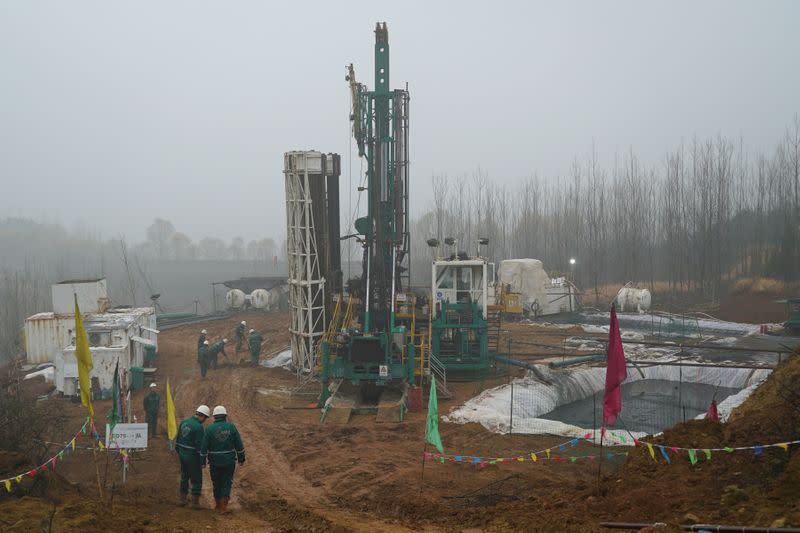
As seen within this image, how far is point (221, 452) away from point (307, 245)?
468 inches

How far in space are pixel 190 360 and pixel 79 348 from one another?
15.7 meters

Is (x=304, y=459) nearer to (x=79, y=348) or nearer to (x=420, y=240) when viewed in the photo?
(x=79, y=348)

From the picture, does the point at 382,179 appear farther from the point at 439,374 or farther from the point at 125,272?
the point at 125,272

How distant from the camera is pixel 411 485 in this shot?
34.7 ft

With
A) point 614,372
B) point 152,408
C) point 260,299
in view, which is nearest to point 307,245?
point 152,408

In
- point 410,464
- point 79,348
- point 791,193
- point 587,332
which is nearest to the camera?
point 79,348

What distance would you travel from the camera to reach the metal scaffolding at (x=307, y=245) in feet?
65.7

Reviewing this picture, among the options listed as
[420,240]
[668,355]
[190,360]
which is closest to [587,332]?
[668,355]

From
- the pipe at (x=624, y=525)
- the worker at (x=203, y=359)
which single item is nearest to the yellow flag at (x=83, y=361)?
the pipe at (x=624, y=525)

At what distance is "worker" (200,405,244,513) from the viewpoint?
28.0ft

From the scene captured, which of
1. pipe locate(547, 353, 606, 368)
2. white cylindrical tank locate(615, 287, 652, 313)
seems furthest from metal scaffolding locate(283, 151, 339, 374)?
white cylindrical tank locate(615, 287, 652, 313)

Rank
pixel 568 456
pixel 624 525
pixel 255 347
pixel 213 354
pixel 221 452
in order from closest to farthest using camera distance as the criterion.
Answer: pixel 624 525 < pixel 221 452 < pixel 568 456 < pixel 213 354 < pixel 255 347

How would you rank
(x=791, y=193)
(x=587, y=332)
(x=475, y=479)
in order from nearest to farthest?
(x=475, y=479)
(x=587, y=332)
(x=791, y=193)

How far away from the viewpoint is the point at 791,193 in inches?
1722
